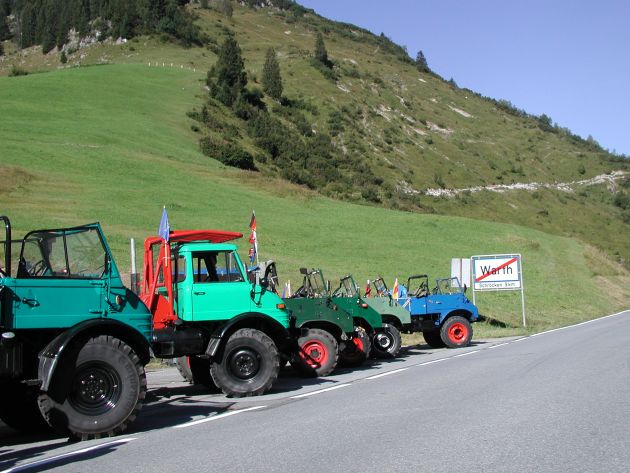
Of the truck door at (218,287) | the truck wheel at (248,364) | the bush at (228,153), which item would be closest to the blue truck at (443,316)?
the truck door at (218,287)

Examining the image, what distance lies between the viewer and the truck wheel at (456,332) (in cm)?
2022

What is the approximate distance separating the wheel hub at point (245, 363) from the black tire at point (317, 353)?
97.5 inches

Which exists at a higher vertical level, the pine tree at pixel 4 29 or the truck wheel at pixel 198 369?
the pine tree at pixel 4 29

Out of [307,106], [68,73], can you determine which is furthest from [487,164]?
[68,73]

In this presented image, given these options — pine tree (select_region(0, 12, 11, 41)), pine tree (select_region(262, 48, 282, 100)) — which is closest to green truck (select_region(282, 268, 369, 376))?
pine tree (select_region(262, 48, 282, 100))

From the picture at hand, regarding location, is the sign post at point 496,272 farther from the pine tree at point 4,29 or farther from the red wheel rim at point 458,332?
the pine tree at point 4,29

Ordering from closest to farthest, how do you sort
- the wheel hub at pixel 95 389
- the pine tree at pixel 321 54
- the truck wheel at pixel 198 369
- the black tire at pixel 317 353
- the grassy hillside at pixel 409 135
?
the wheel hub at pixel 95 389 → the truck wheel at pixel 198 369 → the black tire at pixel 317 353 → the grassy hillside at pixel 409 135 → the pine tree at pixel 321 54

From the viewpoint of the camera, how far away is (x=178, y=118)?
6744 centimetres

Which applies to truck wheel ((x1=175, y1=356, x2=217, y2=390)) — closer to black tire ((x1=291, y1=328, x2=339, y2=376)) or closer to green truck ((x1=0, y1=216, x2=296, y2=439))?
green truck ((x1=0, y1=216, x2=296, y2=439))

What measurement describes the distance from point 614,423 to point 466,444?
2084 mm

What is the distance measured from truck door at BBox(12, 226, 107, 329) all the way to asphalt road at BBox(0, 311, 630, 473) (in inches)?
60.6

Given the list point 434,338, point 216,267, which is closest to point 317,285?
point 216,267

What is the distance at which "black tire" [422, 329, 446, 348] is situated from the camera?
20.8 metres

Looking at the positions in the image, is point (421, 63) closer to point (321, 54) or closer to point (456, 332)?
point (321, 54)
